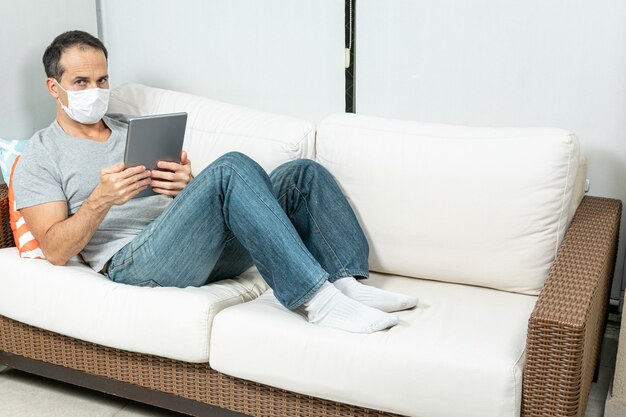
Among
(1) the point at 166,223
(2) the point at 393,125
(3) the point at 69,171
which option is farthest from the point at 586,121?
(3) the point at 69,171

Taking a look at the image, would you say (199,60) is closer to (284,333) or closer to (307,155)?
(307,155)

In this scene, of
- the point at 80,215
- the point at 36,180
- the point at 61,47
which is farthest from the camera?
the point at 61,47

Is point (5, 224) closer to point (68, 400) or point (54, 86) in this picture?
point (54, 86)

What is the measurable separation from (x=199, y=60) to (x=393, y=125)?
950 mm

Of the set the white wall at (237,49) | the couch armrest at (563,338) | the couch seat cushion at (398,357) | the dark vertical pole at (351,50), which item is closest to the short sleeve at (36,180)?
the couch seat cushion at (398,357)

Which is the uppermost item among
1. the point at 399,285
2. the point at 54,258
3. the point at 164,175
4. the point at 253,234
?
the point at 164,175

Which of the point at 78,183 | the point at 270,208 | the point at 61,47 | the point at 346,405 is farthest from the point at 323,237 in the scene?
the point at 61,47

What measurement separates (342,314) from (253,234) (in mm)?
308

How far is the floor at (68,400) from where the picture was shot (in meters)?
2.36

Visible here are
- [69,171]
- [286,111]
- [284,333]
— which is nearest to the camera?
[284,333]

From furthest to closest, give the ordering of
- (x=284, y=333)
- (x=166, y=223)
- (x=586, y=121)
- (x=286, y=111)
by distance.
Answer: (x=286, y=111), (x=586, y=121), (x=166, y=223), (x=284, y=333)

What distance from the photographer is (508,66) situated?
2.61m

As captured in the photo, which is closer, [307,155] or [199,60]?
[307,155]

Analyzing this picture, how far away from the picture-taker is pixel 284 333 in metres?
2.00
